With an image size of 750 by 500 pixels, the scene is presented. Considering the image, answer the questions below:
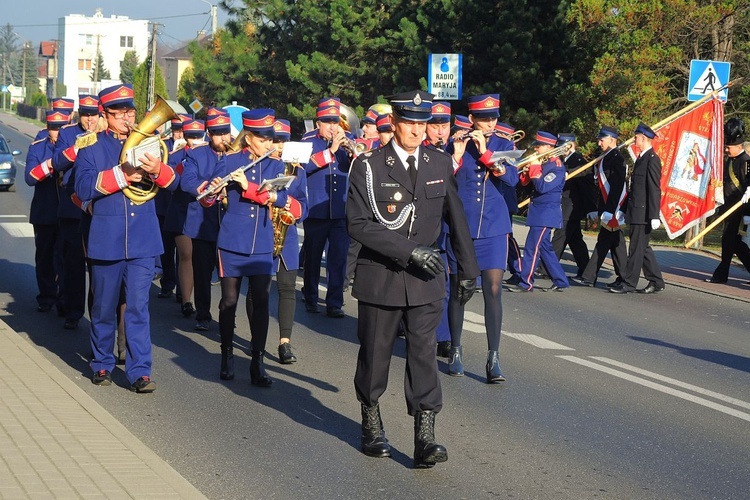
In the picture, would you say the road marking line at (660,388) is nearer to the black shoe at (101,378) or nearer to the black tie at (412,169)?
the black tie at (412,169)

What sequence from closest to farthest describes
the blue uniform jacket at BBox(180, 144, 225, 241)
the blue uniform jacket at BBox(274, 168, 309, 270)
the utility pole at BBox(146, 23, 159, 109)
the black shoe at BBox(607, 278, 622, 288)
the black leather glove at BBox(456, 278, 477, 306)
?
the black leather glove at BBox(456, 278, 477, 306) → the blue uniform jacket at BBox(274, 168, 309, 270) → the blue uniform jacket at BBox(180, 144, 225, 241) → the black shoe at BBox(607, 278, 622, 288) → the utility pole at BBox(146, 23, 159, 109)

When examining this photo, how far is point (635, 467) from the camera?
6742mm

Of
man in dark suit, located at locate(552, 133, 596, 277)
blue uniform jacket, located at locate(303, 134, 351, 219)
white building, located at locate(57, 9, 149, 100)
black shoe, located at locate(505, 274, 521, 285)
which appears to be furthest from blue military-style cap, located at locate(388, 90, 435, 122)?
white building, located at locate(57, 9, 149, 100)

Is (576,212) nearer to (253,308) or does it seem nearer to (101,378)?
(253,308)

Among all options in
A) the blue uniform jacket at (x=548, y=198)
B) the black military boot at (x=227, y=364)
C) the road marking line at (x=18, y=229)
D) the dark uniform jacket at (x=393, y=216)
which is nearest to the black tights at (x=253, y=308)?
the black military boot at (x=227, y=364)

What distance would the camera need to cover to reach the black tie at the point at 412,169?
664 centimetres

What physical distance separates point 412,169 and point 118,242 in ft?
8.26

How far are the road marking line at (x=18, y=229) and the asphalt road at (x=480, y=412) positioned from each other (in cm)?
693

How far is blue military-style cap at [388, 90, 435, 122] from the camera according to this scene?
6.49 meters

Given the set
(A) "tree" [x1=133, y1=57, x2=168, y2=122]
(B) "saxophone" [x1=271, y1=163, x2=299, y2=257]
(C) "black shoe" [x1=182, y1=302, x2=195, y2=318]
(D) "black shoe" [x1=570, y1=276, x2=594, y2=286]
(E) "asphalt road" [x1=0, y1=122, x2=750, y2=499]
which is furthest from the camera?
(A) "tree" [x1=133, y1=57, x2=168, y2=122]

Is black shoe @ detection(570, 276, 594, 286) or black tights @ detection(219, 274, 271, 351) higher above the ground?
black tights @ detection(219, 274, 271, 351)

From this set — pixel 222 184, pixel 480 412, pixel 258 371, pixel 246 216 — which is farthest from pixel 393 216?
pixel 258 371

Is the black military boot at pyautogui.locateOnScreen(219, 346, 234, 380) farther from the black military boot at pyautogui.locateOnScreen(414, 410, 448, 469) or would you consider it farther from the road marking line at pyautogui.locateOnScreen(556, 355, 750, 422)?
the road marking line at pyautogui.locateOnScreen(556, 355, 750, 422)

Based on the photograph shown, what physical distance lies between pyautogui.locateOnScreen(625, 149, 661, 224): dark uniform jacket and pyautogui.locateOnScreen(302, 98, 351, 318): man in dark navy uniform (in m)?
4.24
